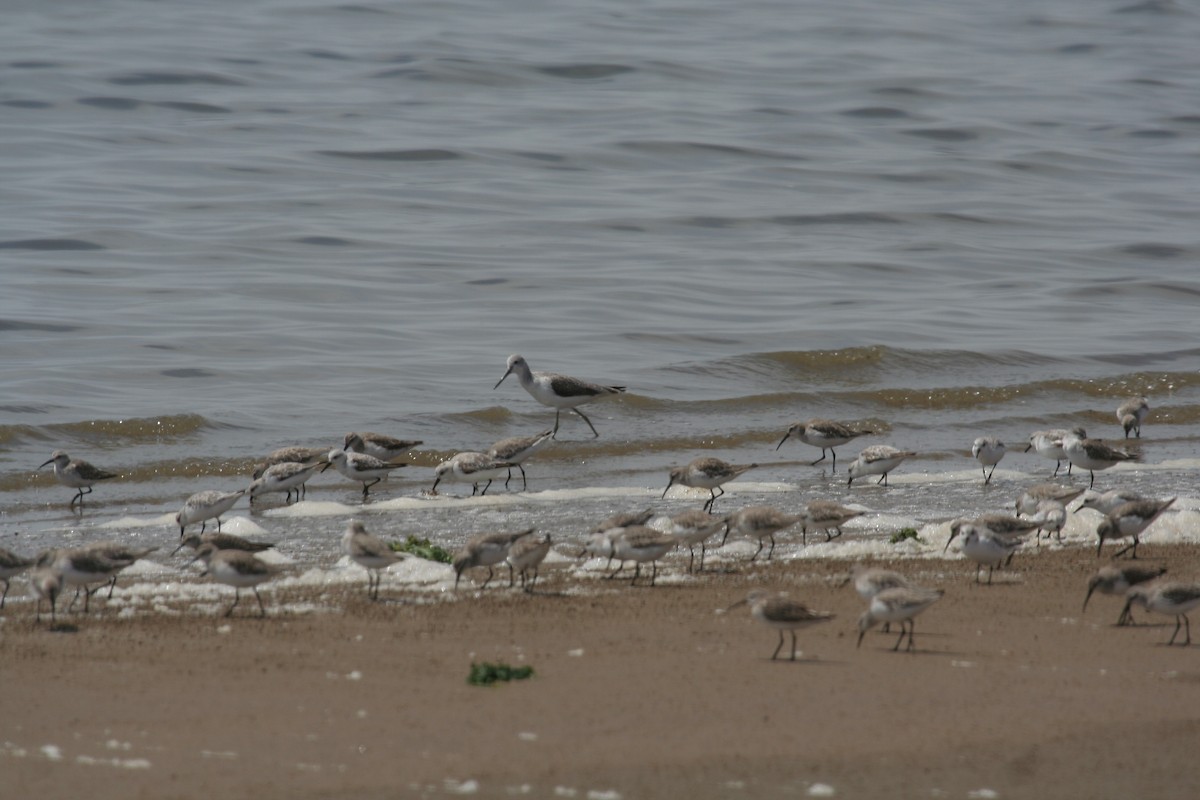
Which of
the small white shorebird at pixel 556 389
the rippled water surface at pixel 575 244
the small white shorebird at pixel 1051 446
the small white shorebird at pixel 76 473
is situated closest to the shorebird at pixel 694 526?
the rippled water surface at pixel 575 244

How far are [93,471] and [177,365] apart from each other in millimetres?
5540

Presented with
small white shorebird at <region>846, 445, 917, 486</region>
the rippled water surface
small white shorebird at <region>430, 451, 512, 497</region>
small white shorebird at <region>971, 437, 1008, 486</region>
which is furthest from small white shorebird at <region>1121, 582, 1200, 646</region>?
small white shorebird at <region>430, 451, 512, 497</region>

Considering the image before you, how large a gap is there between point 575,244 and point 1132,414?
1188 centimetres

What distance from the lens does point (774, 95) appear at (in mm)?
38000

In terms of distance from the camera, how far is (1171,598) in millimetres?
7426

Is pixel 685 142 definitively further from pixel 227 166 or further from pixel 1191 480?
pixel 1191 480

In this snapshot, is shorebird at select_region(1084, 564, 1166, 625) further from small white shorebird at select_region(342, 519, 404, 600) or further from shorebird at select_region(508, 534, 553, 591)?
small white shorebird at select_region(342, 519, 404, 600)

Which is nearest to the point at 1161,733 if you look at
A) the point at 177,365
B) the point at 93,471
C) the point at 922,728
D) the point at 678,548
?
the point at 922,728

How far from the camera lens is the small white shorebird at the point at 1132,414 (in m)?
15.6

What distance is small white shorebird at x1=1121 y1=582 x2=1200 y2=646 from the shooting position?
291 inches

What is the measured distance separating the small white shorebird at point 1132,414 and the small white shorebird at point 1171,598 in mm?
8312

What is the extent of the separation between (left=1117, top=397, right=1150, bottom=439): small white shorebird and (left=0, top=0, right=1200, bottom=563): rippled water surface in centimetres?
27

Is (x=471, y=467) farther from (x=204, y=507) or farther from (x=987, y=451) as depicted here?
(x=987, y=451)

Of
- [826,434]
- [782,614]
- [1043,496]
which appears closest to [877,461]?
[826,434]
